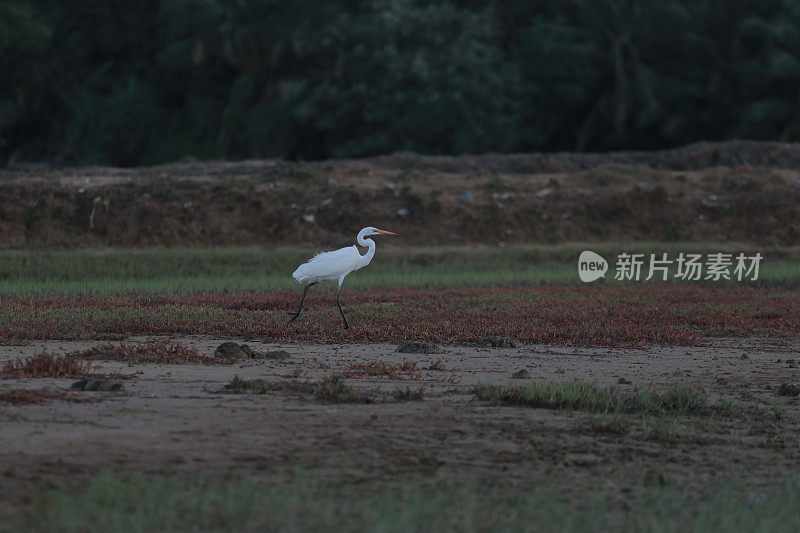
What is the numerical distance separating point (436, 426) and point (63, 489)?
2736mm

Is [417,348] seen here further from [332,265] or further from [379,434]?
[379,434]

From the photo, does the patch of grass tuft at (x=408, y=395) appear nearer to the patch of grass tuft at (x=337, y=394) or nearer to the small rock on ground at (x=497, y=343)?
the patch of grass tuft at (x=337, y=394)

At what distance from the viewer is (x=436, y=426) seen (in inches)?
289

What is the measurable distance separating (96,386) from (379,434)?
8.16 ft

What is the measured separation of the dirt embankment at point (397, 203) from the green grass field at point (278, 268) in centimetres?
207

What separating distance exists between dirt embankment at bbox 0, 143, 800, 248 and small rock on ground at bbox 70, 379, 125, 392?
641 inches

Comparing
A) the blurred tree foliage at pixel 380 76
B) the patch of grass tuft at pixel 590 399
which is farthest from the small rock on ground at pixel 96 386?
the blurred tree foliage at pixel 380 76

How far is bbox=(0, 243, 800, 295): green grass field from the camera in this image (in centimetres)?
1825

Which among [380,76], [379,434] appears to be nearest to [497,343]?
[379,434]

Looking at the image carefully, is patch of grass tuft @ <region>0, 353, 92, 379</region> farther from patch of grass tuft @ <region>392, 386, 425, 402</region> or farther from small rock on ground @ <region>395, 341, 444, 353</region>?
small rock on ground @ <region>395, 341, 444, 353</region>

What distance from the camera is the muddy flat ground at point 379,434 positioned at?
6254 mm

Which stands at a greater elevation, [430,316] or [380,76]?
[380,76]

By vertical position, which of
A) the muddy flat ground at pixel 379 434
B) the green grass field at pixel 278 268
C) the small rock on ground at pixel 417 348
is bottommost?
the muddy flat ground at pixel 379 434

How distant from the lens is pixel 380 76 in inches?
1497
